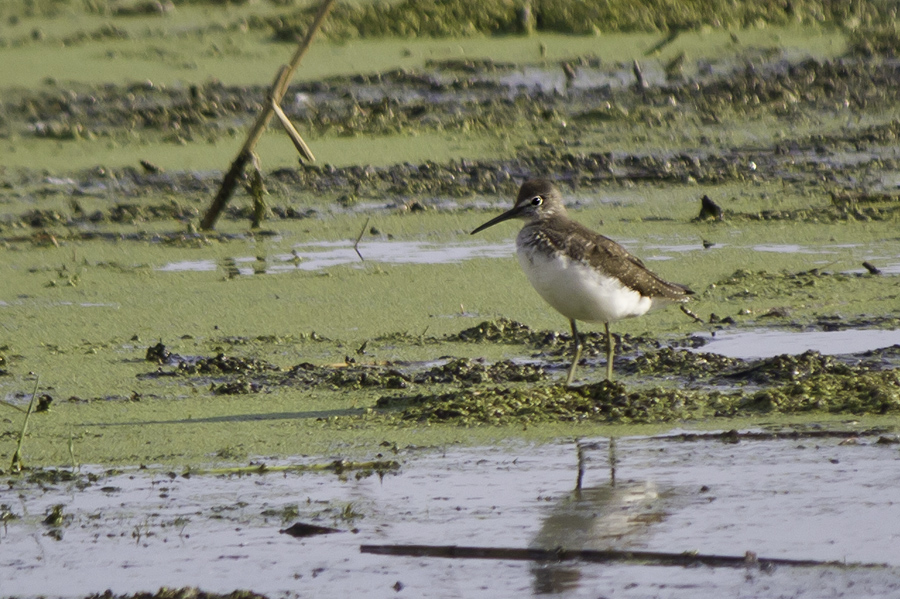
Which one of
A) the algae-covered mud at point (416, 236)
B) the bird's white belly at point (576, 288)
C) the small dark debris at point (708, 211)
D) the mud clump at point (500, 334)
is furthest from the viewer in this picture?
the small dark debris at point (708, 211)

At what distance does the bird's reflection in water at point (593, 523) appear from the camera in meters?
3.13

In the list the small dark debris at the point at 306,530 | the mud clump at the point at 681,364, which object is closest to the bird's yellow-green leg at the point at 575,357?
the mud clump at the point at 681,364

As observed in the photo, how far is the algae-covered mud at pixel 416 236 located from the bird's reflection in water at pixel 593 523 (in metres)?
0.05

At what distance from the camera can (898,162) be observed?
9.04 m

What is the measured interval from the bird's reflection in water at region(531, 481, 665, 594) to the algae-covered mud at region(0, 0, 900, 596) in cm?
5

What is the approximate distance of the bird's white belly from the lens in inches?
186

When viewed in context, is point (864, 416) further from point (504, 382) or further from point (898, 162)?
point (898, 162)

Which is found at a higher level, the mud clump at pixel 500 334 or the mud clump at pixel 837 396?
the mud clump at pixel 500 334

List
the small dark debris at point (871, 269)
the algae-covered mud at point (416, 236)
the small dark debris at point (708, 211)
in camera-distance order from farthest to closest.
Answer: the small dark debris at point (708, 211) < the small dark debris at point (871, 269) < the algae-covered mud at point (416, 236)

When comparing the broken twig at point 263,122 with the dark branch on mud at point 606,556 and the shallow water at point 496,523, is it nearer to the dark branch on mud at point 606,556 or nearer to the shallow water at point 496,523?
the shallow water at point 496,523

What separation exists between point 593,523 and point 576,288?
1.39m

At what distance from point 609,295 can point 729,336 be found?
89 centimetres

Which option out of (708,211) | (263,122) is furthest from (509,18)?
(263,122)

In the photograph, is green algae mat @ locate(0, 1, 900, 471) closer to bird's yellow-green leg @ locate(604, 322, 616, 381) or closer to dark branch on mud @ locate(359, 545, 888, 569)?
bird's yellow-green leg @ locate(604, 322, 616, 381)
